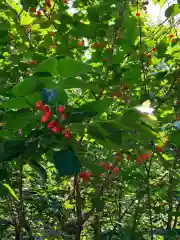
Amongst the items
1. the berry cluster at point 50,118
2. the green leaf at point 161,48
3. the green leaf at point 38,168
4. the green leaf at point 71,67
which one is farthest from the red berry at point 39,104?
the green leaf at point 161,48

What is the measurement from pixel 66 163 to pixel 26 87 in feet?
0.80

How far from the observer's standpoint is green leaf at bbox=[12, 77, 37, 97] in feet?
3.15

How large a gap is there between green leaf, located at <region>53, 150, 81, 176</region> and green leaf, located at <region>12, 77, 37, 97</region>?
7.7 inches

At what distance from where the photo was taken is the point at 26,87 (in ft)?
3.19

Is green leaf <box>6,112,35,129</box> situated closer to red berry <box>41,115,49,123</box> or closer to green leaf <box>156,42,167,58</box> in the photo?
red berry <box>41,115,49,123</box>

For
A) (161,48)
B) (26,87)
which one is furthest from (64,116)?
(161,48)

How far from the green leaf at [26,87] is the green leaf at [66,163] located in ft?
0.64

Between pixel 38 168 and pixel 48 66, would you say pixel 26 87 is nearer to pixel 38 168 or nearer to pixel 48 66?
pixel 48 66

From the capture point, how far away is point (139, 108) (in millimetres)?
869

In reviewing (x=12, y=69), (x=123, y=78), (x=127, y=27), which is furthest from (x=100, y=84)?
(x=12, y=69)

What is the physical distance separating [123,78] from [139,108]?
3.60 ft

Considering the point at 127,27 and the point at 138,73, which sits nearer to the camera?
the point at 138,73

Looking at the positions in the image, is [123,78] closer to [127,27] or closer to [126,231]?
[127,27]

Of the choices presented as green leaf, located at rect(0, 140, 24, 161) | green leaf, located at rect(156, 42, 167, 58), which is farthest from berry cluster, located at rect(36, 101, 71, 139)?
green leaf, located at rect(156, 42, 167, 58)
